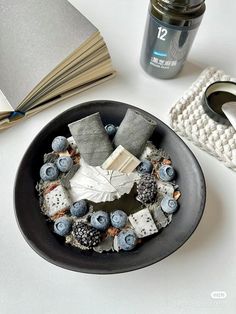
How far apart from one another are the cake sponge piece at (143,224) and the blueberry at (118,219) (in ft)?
0.04

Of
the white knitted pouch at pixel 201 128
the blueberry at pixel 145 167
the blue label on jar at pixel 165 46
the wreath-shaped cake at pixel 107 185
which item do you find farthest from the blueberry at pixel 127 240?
the blue label on jar at pixel 165 46

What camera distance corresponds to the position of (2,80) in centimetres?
59

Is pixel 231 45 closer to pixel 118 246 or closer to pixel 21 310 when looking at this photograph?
pixel 118 246

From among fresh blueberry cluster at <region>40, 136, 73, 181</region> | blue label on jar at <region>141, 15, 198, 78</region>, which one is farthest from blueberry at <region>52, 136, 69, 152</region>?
blue label on jar at <region>141, 15, 198, 78</region>

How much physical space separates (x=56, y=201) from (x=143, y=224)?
13 centimetres

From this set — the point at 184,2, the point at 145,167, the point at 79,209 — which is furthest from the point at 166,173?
the point at 184,2

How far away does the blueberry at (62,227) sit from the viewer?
0.47 m

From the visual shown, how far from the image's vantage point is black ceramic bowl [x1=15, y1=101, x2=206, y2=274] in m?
0.44

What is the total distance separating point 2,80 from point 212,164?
39 centimetres

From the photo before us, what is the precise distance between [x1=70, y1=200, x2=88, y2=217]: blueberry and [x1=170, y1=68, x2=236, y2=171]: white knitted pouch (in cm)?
22

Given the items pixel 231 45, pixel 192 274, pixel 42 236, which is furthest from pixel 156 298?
pixel 231 45

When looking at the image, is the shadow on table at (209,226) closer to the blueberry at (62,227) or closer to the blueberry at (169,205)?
the blueberry at (169,205)

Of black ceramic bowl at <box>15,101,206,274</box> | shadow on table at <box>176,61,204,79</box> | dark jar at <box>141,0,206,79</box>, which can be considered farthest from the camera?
shadow on table at <box>176,61,204,79</box>

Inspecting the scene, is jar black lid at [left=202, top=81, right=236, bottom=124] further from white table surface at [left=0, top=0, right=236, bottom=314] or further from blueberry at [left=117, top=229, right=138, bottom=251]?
blueberry at [left=117, top=229, right=138, bottom=251]
